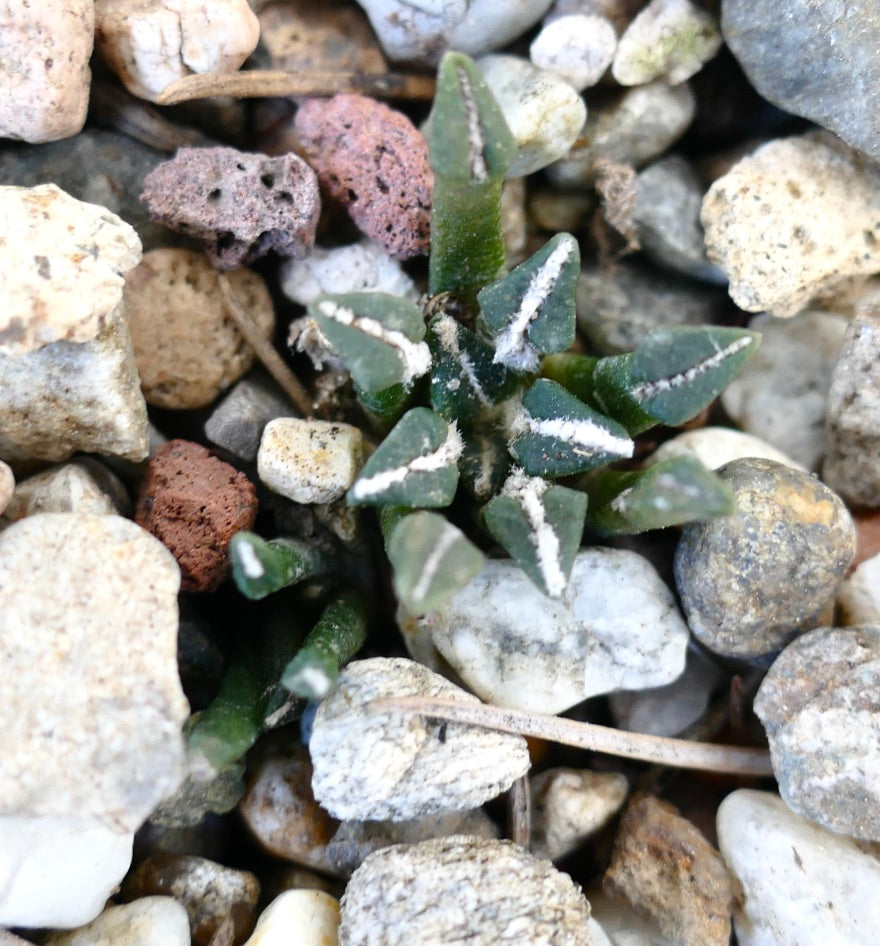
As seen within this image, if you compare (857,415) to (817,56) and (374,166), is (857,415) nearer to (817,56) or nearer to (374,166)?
(817,56)

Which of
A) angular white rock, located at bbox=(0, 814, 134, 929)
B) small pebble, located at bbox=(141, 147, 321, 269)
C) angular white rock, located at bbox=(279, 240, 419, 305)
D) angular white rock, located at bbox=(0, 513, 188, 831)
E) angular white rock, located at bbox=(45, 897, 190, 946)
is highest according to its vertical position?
small pebble, located at bbox=(141, 147, 321, 269)

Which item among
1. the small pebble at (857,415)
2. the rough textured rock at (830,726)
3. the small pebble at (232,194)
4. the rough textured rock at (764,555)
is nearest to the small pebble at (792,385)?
the small pebble at (857,415)

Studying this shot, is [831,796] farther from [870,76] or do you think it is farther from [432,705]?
[870,76]

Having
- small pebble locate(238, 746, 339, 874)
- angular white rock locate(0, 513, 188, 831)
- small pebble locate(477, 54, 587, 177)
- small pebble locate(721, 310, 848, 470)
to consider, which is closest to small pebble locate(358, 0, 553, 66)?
small pebble locate(477, 54, 587, 177)

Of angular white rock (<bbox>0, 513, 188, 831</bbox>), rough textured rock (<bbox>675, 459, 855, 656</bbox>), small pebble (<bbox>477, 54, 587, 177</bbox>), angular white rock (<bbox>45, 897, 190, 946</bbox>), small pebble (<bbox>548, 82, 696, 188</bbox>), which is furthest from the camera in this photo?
small pebble (<bbox>548, 82, 696, 188</bbox>)

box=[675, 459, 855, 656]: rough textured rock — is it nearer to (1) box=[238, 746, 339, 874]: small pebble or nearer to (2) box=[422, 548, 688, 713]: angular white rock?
(2) box=[422, 548, 688, 713]: angular white rock

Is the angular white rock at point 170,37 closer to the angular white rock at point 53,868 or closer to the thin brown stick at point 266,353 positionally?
the thin brown stick at point 266,353

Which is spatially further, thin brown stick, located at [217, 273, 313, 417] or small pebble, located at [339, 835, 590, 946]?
thin brown stick, located at [217, 273, 313, 417]
